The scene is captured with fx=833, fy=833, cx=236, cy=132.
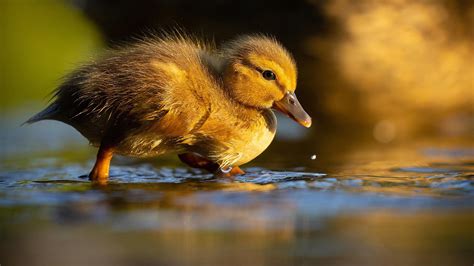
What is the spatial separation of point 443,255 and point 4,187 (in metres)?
2.71

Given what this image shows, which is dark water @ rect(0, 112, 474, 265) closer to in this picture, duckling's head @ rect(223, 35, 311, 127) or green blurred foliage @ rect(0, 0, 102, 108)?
duckling's head @ rect(223, 35, 311, 127)

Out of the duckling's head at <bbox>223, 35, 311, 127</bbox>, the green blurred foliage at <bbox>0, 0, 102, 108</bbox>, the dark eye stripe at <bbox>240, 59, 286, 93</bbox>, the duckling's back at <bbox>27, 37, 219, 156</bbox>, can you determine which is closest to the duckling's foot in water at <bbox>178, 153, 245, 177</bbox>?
the duckling's back at <bbox>27, 37, 219, 156</bbox>

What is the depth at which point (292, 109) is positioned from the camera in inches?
213

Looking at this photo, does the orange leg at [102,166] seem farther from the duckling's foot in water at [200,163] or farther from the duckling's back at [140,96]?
the duckling's foot in water at [200,163]

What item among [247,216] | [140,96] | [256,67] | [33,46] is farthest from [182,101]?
[33,46]

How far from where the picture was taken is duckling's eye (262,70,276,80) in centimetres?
538

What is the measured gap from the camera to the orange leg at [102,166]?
5.15 meters

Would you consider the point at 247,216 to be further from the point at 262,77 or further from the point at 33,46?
the point at 33,46

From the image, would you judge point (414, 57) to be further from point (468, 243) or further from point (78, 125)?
point (468, 243)

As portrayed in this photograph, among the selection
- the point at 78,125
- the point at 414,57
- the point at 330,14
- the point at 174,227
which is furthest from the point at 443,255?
the point at 414,57

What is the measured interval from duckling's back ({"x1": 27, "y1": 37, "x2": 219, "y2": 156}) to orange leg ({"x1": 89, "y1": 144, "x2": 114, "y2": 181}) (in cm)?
8

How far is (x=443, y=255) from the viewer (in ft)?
9.91

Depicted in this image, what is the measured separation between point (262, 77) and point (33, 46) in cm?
722

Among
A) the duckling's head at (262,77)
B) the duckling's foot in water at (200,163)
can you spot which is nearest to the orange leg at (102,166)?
the duckling's foot in water at (200,163)
